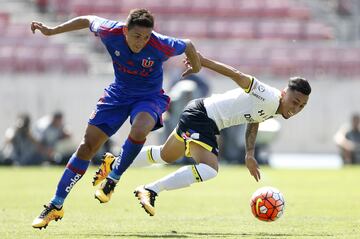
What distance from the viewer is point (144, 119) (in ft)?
34.1

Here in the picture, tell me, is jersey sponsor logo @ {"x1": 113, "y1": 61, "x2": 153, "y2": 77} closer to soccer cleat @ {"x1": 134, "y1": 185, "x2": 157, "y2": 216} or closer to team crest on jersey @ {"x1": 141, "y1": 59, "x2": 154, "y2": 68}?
team crest on jersey @ {"x1": 141, "y1": 59, "x2": 154, "y2": 68}

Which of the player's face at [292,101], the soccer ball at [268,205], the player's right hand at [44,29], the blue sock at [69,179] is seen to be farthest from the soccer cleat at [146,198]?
the player's right hand at [44,29]

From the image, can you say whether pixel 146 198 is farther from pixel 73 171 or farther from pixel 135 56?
pixel 135 56

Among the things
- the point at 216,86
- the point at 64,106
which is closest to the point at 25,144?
the point at 64,106

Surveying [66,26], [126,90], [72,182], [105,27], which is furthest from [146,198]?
[66,26]

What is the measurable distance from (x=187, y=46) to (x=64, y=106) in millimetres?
19340

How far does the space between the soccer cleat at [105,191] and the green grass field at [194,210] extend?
31cm

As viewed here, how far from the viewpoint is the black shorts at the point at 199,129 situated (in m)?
10.9

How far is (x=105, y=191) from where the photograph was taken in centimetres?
1053

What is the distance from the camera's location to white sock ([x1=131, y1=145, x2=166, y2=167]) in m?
11.8

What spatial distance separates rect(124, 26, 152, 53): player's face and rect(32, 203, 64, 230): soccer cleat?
184 cm

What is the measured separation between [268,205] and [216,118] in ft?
3.98

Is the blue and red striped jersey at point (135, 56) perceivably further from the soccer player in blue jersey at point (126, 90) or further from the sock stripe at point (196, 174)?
the sock stripe at point (196, 174)

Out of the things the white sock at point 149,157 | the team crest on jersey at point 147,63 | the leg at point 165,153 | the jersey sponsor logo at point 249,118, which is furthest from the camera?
the white sock at point 149,157
